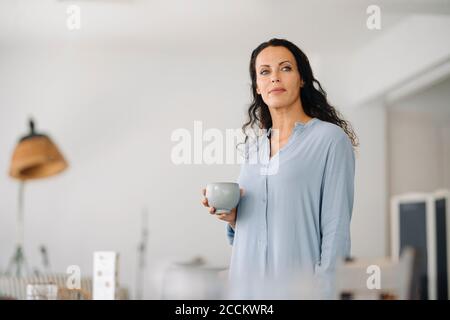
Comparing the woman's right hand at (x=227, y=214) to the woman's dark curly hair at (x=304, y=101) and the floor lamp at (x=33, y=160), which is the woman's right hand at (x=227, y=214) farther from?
the floor lamp at (x=33, y=160)

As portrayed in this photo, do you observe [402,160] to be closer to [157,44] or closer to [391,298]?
[157,44]

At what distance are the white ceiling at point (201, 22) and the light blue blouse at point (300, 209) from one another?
279mm

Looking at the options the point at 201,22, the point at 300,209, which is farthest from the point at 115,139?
the point at 300,209

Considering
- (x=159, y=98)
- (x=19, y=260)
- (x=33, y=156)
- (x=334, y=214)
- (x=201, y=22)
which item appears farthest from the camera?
(x=19, y=260)

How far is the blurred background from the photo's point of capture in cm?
141

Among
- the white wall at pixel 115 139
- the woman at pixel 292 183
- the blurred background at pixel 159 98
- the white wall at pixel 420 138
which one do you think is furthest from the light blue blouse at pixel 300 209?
the white wall at pixel 420 138

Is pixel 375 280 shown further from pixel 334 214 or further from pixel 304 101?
pixel 304 101

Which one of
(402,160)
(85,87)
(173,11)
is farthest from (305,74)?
(402,160)

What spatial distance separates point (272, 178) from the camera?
109cm

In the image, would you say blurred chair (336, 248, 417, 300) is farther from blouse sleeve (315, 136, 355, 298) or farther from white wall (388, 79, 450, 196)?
white wall (388, 79, 450, 196)

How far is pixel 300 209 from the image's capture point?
107cm

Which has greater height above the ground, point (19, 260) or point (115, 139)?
point (115, 139)

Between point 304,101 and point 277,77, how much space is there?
66mm
